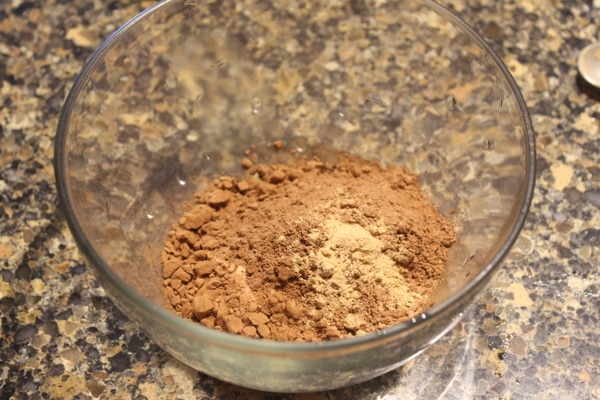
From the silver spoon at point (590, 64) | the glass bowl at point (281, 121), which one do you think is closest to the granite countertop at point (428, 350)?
the silver spoon at point (590, 64)

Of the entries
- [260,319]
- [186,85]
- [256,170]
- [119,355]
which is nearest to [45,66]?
[186,85]

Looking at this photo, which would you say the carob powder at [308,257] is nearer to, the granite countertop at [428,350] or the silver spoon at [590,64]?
the granite countertop at [428,350]

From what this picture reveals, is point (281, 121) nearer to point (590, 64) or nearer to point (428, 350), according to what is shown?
point (428, 350)

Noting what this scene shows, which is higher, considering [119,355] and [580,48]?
[580,48]

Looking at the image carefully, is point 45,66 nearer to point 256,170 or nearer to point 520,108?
point 256,170

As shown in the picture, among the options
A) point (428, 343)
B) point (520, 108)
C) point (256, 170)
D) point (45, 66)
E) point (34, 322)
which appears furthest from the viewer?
point (45, 66)

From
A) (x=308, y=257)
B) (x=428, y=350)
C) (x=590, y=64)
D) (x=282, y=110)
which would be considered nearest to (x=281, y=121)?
(x=282, y=110)

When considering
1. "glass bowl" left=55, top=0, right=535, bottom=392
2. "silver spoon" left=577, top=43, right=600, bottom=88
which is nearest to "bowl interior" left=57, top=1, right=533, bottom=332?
"glass bowl" left=55, top=0, right=535, bottom=392

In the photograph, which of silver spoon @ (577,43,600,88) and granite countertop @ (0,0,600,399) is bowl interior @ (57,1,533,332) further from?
silver spoon @ (577,43,600,88)
